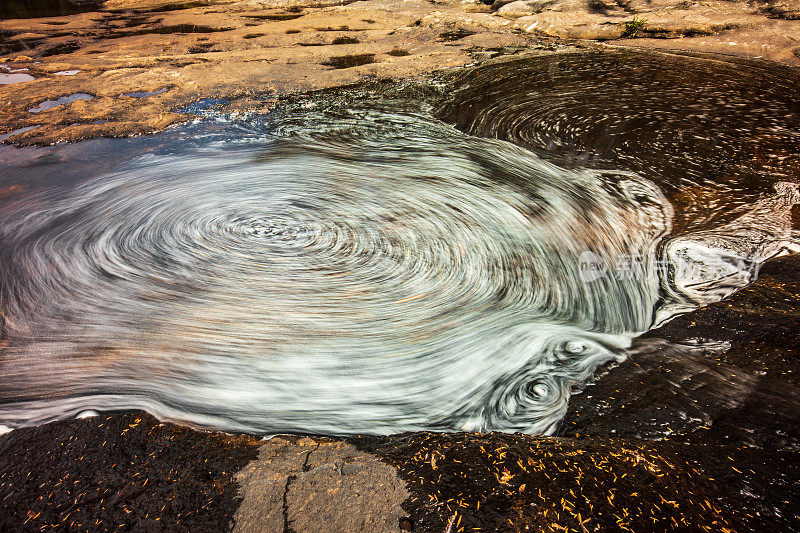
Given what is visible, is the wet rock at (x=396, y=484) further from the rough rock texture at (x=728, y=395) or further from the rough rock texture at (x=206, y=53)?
the rough rock texture at (x=206, y=53)

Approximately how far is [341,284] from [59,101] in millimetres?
4703

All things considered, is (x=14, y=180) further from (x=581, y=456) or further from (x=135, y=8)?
(x=135, y=8)

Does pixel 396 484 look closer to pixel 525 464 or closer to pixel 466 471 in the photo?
pixel 466 471

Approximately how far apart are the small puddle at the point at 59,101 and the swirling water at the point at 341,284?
1784 millimetres

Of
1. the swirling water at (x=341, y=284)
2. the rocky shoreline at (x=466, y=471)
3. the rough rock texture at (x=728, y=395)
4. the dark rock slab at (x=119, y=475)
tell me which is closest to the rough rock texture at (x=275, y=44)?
the swirling water at (x=341, y=284)

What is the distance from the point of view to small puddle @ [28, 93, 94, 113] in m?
4.87

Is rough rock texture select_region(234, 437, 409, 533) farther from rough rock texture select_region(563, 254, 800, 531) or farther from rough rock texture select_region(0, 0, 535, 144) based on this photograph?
rough rock texture select_region(0, 0, 535, 144)

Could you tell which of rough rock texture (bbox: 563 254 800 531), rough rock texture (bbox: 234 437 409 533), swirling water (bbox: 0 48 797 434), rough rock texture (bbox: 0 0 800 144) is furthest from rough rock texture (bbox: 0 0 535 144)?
rough rock texture (bbox: 563 254 800 531)

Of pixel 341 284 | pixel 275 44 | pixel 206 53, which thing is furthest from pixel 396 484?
pixel 275 44

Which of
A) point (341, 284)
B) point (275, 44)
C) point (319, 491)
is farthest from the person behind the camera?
point (275, 44)

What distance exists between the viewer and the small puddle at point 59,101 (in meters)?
4.87

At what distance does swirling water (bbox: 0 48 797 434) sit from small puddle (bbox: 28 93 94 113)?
1.78 metres

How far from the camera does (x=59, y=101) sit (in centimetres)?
507

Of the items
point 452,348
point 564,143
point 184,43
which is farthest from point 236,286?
point 184,43
